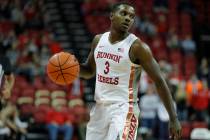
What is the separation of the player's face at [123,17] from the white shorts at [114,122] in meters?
0.71

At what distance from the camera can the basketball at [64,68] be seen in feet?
19.1

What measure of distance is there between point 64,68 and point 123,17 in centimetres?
88

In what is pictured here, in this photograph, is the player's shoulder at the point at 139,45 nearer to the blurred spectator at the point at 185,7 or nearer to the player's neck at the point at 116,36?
the player's neck at the point at 116,36

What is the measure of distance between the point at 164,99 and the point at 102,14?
11680 mm

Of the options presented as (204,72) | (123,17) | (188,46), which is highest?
(188,46)

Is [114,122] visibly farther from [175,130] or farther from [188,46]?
[188,46]

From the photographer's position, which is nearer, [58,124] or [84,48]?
[58,124]

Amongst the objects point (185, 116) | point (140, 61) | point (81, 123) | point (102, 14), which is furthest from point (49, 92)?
point (140, 61)

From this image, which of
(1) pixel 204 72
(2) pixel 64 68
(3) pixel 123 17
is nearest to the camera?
(3) pixel 123 17

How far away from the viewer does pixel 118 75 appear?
5.41 meters

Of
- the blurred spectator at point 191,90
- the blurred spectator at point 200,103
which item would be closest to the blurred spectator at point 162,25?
the blurred spectator at point 191,90

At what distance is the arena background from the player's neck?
5105 millimetres

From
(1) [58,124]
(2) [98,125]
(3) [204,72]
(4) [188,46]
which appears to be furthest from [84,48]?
(2) [98,125]

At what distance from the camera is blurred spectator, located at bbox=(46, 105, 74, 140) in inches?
464
